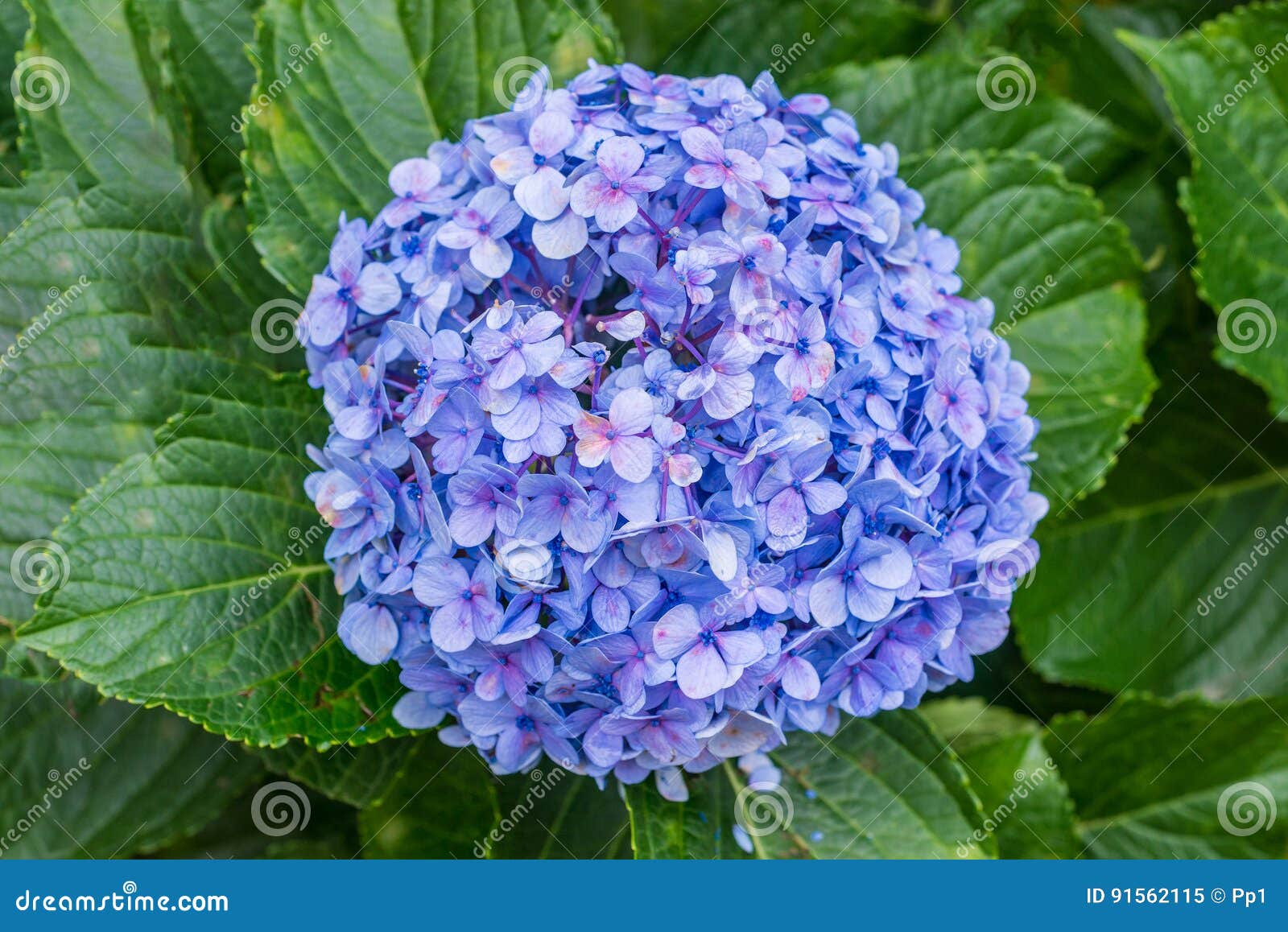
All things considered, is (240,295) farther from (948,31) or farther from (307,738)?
(948,31)

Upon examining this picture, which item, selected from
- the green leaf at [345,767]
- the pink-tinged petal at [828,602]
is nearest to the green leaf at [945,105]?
the pink-tinged petal at [828,602]

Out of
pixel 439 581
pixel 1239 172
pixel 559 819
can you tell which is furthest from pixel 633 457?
pixel 1239 172

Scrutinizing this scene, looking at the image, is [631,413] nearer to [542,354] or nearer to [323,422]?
[542,354]

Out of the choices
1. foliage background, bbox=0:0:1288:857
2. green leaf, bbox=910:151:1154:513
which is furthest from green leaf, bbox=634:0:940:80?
green leaf, bbox=910:151:1154:513

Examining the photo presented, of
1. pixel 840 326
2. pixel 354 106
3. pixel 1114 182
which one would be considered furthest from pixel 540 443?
pixel 1114 182

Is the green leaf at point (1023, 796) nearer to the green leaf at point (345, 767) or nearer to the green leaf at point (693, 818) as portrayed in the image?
the green leaf at point (693, 818)

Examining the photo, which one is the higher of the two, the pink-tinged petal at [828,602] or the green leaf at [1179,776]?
the pink-tinged petal at [828,602]
